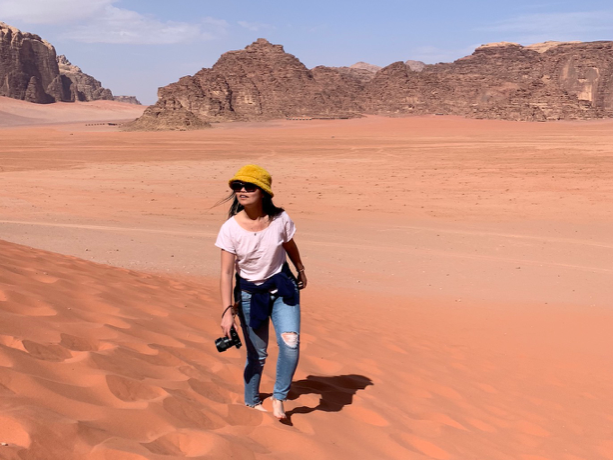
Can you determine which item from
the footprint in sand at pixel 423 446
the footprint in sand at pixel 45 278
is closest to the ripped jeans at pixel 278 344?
the footprint in sand at pixel 423 446

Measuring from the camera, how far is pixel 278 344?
349 cm

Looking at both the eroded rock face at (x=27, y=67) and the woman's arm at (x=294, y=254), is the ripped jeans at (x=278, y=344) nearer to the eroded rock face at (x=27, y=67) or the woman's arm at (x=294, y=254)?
the woman's arm at (x=294, y=254)

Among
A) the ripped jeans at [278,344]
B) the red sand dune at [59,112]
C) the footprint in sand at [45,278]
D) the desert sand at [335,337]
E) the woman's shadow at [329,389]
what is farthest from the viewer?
the red sand dune at [59,112]

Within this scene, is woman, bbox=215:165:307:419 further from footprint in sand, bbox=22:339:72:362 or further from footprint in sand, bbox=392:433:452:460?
footprint in sand, bbox=22:339:72:362

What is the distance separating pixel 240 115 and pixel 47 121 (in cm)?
4514

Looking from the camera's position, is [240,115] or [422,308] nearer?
[422,308]

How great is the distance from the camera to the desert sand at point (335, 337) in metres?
3.11

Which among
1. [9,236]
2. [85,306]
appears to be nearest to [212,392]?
[85,306]

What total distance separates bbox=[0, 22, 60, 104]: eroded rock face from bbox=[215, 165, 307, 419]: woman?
135501mm

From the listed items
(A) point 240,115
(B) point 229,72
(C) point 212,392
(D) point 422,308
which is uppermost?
(B) point 229,72

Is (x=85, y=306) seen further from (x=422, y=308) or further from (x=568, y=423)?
(x=422, y=308)

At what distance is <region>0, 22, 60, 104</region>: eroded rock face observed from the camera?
401ft

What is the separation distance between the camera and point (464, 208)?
1761 cm

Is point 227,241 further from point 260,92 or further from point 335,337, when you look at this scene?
point 260,92
